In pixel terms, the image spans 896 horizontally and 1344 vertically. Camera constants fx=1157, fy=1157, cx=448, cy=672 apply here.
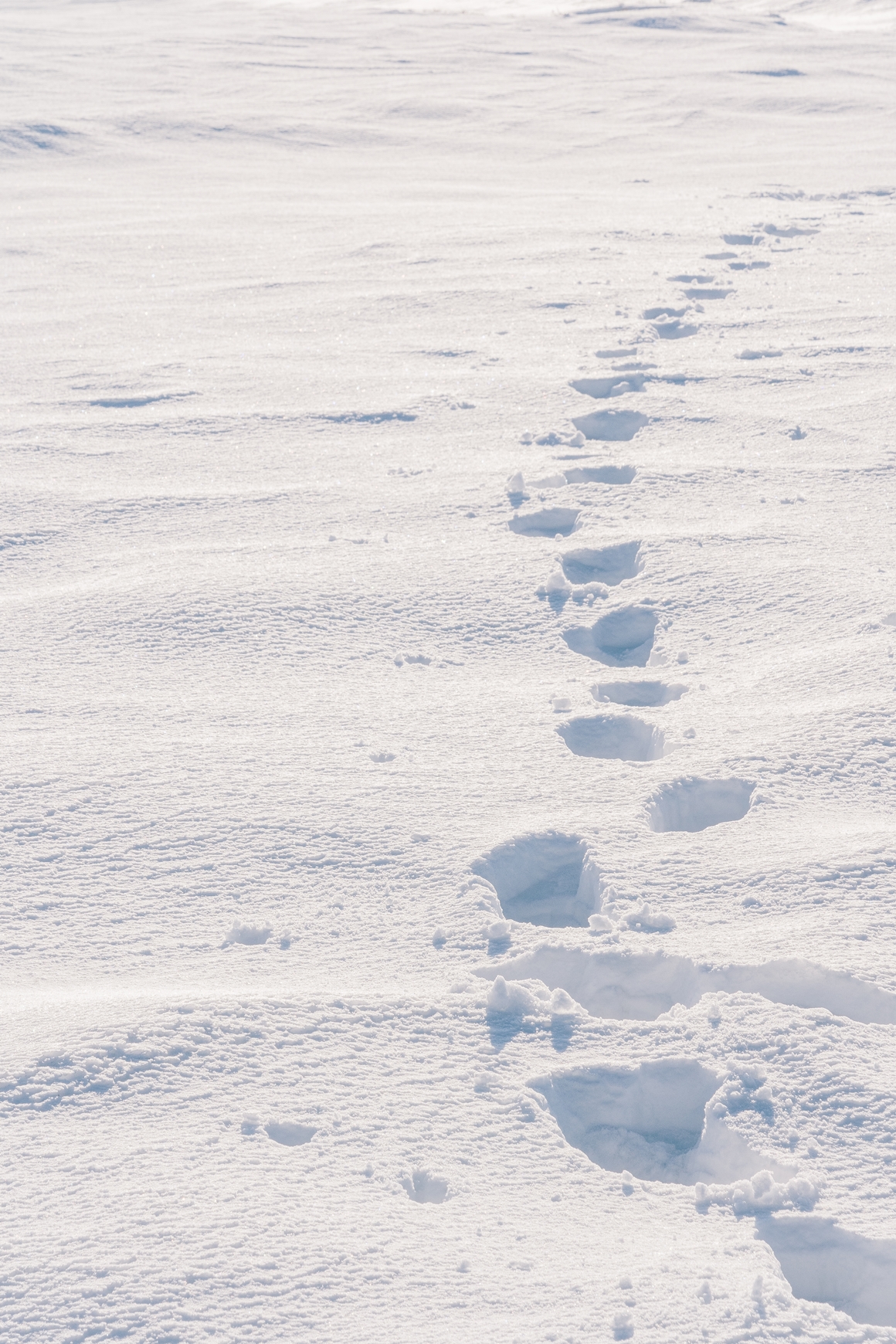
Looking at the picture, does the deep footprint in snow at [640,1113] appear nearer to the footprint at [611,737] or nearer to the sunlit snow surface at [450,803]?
the sunlit snow surface at [450,803]

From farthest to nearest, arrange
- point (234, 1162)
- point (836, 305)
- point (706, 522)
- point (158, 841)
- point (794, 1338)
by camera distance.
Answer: point (836, 305), point (706, 522), point (158, 841), point (234, 1162), point (794, 1338)

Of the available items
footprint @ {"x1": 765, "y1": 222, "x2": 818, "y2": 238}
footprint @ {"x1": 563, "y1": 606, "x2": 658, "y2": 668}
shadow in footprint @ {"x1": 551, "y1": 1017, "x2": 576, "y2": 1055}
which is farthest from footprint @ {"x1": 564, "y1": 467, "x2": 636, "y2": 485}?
footprint @ {"x1": 765, "y1": 222, "x2": 818, "y2": 238}

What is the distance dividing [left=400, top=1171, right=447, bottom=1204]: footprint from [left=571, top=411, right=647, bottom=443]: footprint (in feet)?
7.97

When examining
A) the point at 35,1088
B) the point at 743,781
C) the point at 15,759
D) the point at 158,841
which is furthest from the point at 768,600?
the point at 35,1088

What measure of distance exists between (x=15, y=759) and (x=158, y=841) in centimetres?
38

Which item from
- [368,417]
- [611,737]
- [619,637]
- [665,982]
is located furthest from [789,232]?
[665,982]

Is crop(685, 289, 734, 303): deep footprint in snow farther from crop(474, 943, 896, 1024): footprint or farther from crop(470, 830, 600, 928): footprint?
crop(474, 943, 896, 1024): footprint

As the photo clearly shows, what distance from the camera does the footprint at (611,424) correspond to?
11.2 ft

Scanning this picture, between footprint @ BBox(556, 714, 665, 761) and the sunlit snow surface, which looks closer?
the sunlit snow surface

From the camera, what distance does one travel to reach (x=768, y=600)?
8.36 ft

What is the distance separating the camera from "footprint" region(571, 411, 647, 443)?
3416mm

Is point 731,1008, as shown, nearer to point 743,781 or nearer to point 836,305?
point 743,781

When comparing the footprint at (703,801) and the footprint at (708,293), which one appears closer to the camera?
the footprint at (703,801)

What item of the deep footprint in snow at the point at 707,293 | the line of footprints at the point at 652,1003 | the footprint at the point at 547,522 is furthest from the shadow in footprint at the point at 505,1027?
the deep footprint in snow at the point at 707,293
